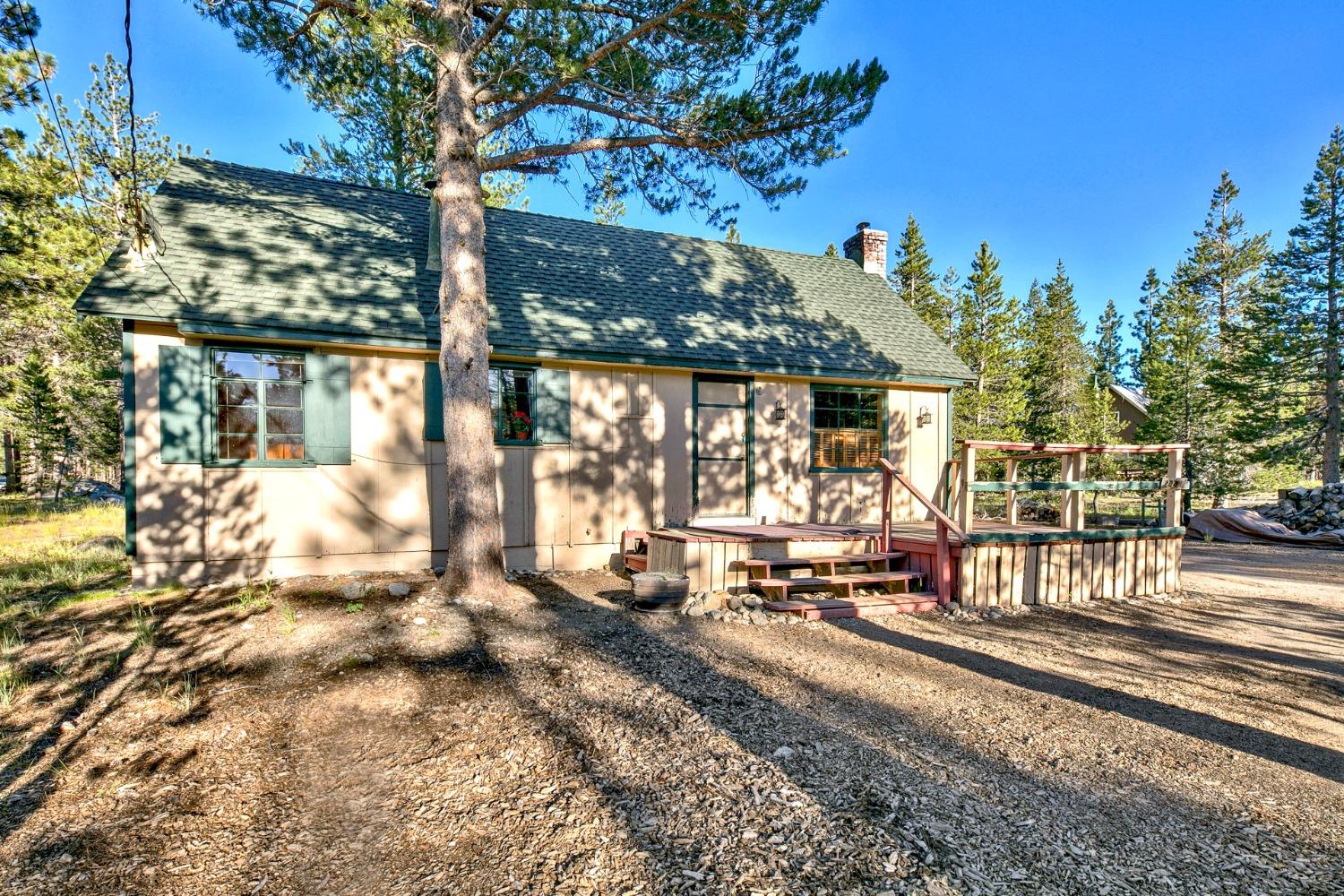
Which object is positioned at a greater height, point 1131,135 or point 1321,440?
point 1131,135

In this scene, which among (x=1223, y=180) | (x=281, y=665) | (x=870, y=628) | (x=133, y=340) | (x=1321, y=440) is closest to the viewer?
(x=281, y=665)

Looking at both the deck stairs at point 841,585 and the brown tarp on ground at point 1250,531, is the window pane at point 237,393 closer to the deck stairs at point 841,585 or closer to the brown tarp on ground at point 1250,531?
the deck stairs at point 841,585

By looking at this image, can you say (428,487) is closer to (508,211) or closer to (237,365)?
(237,365)

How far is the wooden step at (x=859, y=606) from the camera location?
19.9 ft

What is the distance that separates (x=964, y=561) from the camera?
21.5 feet

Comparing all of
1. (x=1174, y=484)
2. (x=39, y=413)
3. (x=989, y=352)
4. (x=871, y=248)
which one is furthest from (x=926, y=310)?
(x=39, y=413)

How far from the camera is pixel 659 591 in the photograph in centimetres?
602

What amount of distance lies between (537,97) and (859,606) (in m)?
6.25

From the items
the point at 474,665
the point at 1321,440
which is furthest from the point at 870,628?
the point at 1321,440

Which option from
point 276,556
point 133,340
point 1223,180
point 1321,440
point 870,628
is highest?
point 1223,180

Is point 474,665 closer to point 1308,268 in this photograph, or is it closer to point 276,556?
point 276,556

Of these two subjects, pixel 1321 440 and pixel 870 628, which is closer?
pixel 870 628

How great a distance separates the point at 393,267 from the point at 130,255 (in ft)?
8.82

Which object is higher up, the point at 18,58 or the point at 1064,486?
the point at 18,58
